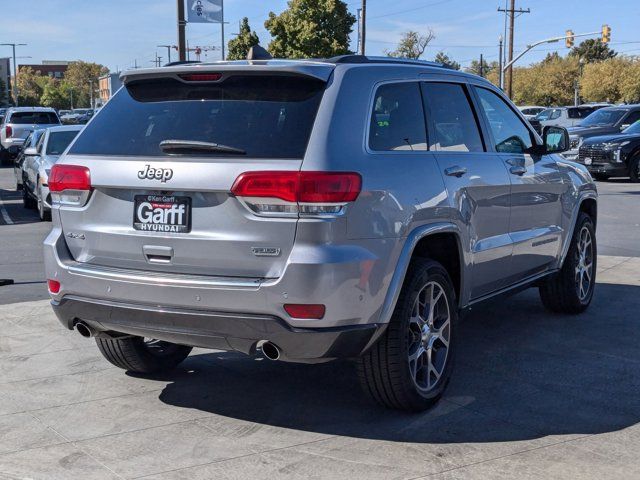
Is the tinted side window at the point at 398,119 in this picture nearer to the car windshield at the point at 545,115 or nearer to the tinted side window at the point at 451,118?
the tinted side window at the point at 451,118

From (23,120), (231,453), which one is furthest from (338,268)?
(23,120)

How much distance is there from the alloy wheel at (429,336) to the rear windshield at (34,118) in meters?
27.0

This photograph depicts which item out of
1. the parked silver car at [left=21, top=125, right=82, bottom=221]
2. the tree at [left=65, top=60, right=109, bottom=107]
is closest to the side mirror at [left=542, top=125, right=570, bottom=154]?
the parked silver car at [left=21, top=125, right=82, bottom=221]

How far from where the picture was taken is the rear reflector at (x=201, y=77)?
454 cm

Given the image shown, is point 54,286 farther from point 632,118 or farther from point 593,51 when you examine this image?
point 593,51

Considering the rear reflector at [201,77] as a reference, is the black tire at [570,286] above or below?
below

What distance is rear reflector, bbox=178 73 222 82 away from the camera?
179 inches

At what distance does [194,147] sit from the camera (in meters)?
4.36

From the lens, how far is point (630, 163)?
21.1 meters

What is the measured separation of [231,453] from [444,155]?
6.91ft

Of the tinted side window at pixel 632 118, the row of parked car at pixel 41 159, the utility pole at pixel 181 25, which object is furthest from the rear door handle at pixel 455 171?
the tinted side window at pixel 632 118

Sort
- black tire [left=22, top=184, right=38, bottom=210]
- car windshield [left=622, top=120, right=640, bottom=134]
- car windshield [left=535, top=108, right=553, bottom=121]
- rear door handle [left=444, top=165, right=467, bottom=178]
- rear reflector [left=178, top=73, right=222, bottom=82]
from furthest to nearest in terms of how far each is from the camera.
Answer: car windshield [left=535, top=108, right=553, bottom=121] → car windshield [left=622, top=120, right=640, bottom=134] → black tire [left=22, top=184, right=38, bottom=210] → rear door handle [left=444, top=165, right=467, bottom=178] → rear reflector [left=178, top=73, right=222, bottom=82]

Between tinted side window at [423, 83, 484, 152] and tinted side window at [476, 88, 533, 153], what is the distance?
10.2 inches

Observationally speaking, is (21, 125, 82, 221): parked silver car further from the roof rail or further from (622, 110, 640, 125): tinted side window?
(622, 110, 640, 125): tinted side window
